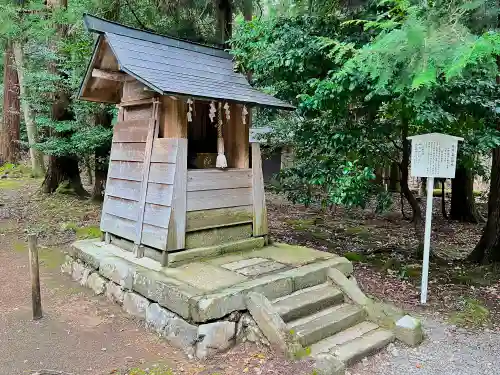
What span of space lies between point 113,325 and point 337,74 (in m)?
3.96

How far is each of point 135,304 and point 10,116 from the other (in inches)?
670

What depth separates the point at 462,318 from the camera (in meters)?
4.84

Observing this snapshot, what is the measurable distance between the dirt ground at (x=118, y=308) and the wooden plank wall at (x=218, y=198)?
1541mm

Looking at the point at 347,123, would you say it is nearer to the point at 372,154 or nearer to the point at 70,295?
the point at 372,154

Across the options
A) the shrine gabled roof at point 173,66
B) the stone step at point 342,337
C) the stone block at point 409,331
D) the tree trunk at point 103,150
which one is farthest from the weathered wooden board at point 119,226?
the tree trunk at point 103,150

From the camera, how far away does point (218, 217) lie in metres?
5.48


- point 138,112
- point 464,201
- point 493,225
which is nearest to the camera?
point 138,112

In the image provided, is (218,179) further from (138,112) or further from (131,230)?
(138,112)

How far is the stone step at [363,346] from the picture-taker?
3.84m

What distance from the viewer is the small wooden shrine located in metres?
5.00

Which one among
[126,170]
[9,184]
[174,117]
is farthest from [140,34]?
[9,184]

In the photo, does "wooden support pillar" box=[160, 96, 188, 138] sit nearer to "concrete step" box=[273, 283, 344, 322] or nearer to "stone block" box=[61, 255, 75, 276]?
"concrete step" box=[273, 283, 344, 322]

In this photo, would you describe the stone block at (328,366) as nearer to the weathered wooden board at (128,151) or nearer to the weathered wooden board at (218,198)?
the weathered wooden board at (218,198)

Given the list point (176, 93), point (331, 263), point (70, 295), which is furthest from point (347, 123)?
point (70, 295)
